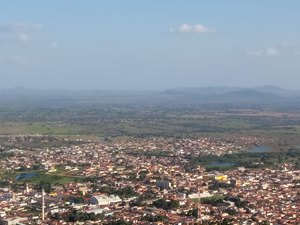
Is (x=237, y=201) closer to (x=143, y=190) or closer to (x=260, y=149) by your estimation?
(x=143, y=190)

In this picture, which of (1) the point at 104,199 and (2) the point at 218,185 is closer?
(1) the point at 104,199

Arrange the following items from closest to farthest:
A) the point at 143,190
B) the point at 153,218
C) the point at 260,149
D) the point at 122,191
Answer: the point at 153,218 → the point at 122,191 → the point at 143,190 → the point at 260,149

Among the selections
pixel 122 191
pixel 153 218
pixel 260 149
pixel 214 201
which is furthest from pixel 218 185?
pixel 260 149

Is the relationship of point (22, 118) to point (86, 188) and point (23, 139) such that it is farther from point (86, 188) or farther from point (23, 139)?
point (86, 188)

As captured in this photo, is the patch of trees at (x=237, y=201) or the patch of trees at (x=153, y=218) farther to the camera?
the patch of trees at (x=237, y=201)

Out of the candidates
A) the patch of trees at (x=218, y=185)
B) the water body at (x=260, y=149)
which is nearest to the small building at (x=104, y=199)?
the patch of trees at (x=218, y=185)

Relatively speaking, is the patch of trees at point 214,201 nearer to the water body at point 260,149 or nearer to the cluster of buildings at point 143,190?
the cluster of buildings at point 143,190

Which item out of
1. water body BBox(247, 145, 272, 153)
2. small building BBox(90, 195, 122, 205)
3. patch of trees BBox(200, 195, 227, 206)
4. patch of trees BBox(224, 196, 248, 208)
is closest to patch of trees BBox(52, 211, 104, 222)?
small building BBox(90, 195, 122, 205)

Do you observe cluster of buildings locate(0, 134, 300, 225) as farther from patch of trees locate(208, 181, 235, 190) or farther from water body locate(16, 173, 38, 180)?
water body locate(16, 173, 38, 180)

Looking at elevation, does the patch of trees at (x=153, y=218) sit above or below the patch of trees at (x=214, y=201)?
above

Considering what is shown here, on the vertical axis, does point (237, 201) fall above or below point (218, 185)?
above
